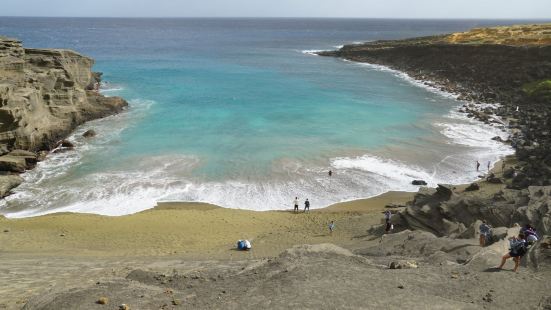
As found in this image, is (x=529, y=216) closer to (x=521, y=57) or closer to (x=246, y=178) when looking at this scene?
(x=246, y=178)

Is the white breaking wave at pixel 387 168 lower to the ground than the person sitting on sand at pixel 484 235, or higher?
lower

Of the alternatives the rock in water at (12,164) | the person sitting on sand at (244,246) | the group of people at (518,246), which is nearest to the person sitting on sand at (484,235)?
the group of people at (518,246)

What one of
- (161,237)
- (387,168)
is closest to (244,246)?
(161,237)

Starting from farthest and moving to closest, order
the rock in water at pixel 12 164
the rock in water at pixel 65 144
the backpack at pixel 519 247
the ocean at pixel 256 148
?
the rock in water at pixel 65 144, the rock in water at pixel 12 164, the ocean at pixel 256 148, the backpack at pixel 519 247

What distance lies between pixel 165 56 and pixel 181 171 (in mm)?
66880

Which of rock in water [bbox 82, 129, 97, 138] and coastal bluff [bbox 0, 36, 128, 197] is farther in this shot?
rock in water [bbox 82, 129, 97, 138]

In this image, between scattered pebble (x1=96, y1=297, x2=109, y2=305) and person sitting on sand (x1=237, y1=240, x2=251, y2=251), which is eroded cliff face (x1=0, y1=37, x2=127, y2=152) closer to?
person sitting on sand (x1=237, y1=240, x2=251, y2=251)

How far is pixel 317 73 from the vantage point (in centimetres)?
7344

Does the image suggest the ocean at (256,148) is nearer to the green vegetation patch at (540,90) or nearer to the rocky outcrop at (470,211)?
the rocky outcrop at (470,211)

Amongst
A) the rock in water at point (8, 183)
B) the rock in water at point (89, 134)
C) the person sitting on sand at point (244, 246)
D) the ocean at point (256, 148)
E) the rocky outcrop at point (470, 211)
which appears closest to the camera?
the rocky outcrop at point (470, 211)

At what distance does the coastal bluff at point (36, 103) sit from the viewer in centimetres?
2814

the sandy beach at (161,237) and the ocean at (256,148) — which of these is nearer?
the sandy beach at (161,237)

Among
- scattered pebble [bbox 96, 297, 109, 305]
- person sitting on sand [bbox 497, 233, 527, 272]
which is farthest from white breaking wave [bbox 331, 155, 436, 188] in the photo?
scattered pebble [bbox 96, 297, 109, 305]

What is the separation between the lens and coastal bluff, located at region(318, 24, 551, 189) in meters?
33.4
